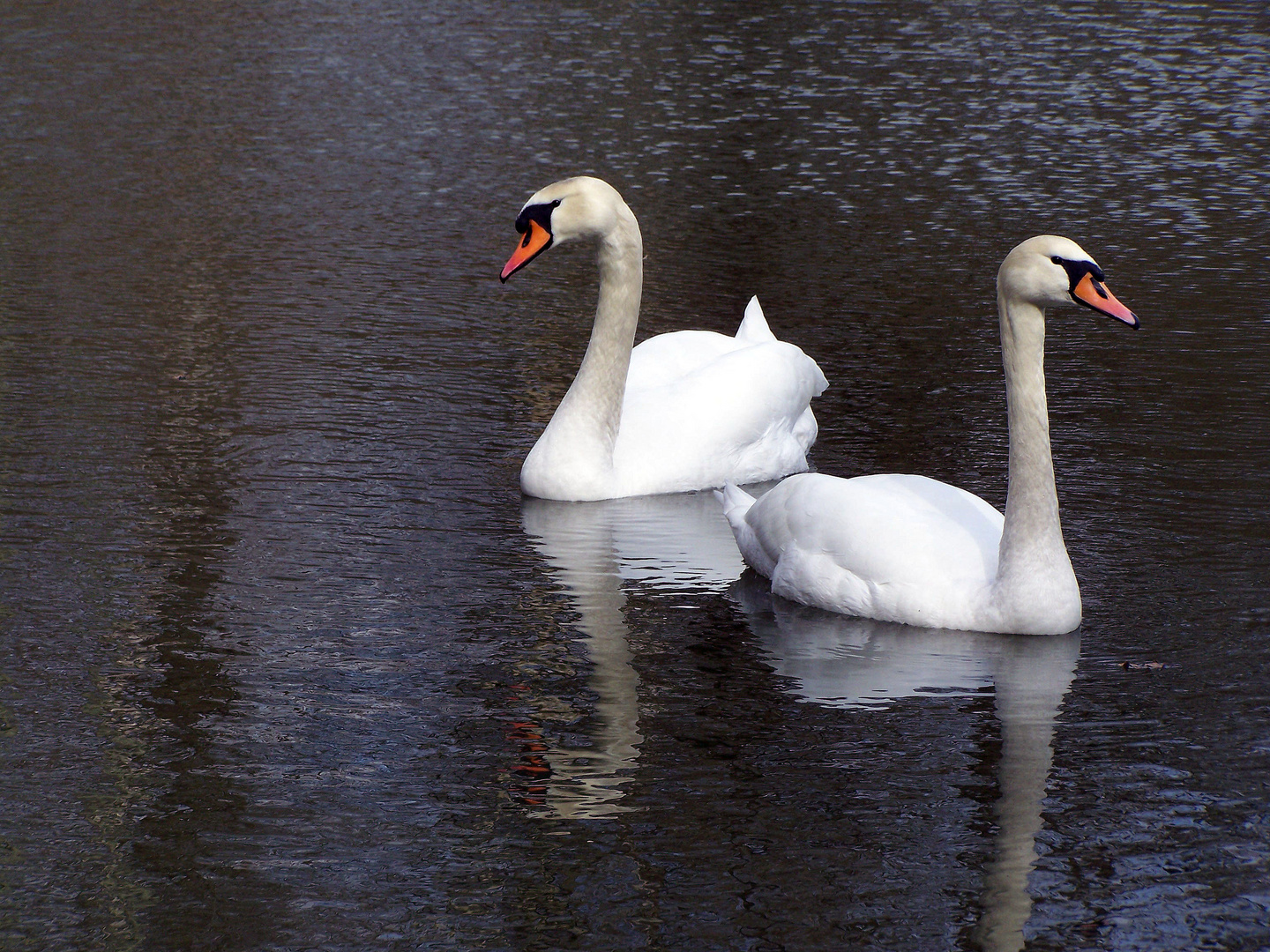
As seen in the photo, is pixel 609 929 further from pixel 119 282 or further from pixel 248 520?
pixel 119 282

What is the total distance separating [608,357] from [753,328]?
1252 millimetres

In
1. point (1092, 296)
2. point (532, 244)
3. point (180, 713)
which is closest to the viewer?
point (180, 713)

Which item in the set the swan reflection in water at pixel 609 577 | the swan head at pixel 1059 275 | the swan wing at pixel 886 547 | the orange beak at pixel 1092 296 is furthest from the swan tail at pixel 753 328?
the orange beak at pixel 1092 296

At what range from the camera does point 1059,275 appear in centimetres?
638

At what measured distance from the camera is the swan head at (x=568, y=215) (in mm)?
8391

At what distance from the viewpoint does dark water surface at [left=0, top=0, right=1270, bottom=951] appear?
487 cm

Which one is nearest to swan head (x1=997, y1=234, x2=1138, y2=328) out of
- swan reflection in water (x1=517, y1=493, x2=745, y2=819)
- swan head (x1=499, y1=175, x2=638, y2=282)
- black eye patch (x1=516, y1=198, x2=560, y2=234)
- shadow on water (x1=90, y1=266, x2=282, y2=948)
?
swan reflection in water (x1=517, y1=493, x2=745, y2=819)

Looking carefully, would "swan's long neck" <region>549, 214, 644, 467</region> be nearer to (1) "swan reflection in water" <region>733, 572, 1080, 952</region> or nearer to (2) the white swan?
(2) the white swan

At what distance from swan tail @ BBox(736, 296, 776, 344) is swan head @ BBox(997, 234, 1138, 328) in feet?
10.4

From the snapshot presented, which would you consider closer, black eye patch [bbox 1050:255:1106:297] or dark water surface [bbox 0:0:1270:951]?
dark water surface [bbox 0:0:1270:951]

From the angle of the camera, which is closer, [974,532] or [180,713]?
[180,713]

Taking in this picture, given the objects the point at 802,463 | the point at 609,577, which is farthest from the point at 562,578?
the point at 802,463

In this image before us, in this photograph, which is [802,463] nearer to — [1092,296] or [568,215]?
[568,215]

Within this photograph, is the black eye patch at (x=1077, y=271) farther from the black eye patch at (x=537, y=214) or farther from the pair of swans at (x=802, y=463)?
the black eye patch at (x=537, y=214)
